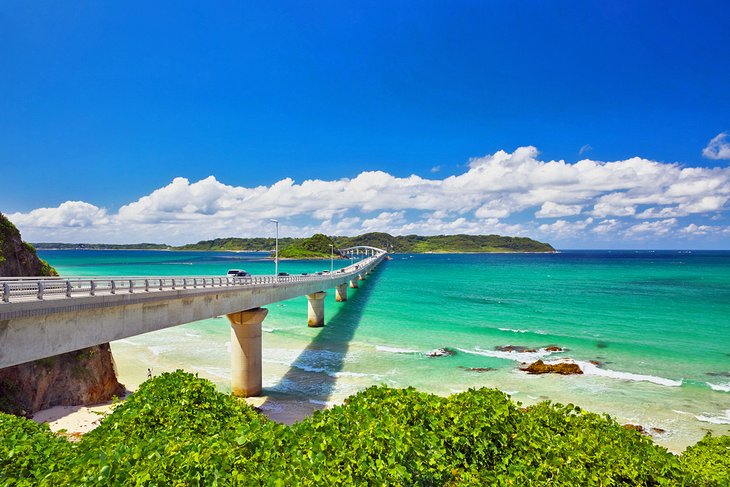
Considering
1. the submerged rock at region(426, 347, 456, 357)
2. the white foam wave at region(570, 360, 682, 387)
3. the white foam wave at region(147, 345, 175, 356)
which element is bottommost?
the white foam wave at region(147, 345, 175, 356)

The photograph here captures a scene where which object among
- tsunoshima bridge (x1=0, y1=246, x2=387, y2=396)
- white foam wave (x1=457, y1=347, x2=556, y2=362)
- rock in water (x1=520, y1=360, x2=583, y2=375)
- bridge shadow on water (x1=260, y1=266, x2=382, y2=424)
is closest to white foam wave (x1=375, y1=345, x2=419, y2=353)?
bridge shadow on water (x1=260, y1=266, x2=382, y2=424)

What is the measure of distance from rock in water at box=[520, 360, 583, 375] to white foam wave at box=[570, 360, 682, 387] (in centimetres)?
81

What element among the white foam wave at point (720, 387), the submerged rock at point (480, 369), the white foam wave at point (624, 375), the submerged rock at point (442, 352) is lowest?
the submerged rock at point (442, 352)

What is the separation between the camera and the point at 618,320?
5528 centimetres

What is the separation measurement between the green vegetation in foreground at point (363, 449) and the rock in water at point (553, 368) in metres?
21.6

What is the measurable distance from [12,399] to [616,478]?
Answer: 25342 millimetres

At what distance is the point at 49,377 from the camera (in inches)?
896

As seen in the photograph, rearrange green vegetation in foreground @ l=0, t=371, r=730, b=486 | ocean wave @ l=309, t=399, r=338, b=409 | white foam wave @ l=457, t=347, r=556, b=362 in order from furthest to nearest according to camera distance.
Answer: white foam wave @ l=457, t=347, r=556, b=362
ocean wave @ l=309, t=399, r=338, b=409
green vegetation in foreground @ l=0, t=371, r=730, b=486

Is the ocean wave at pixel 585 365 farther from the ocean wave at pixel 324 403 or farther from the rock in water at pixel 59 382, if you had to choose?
the rock in water at pixel 59 382

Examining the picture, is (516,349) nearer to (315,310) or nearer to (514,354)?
(514,354)

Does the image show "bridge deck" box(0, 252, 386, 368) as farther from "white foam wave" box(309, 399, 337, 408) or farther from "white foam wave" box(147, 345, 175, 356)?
"white foam wave" box(147, 345, 175, 356)

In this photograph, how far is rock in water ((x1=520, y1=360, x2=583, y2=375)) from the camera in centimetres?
3192

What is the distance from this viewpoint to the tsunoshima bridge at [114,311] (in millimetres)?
13234

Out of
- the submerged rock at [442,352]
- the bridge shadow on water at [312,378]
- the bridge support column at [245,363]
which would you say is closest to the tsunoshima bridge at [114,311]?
the bridge support column at [245,363]
